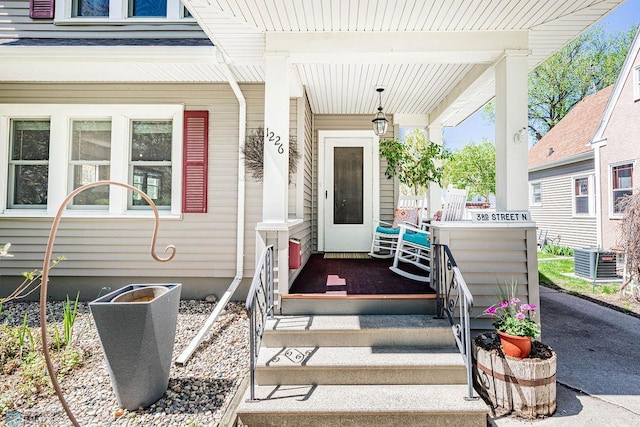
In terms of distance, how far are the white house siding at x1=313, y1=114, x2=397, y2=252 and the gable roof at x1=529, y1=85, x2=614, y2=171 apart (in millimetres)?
6572

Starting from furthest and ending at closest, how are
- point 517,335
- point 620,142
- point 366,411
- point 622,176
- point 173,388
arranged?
point 622,176
point 620,142
point 173,388
point 517,335
point 366,411

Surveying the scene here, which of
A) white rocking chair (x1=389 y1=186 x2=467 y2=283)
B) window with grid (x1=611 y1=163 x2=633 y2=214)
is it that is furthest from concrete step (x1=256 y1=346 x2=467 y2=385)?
window with grid (x1=611 y1=163 x2=633 y2=214)

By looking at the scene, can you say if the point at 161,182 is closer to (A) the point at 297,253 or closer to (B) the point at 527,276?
(A) the point at 297,253

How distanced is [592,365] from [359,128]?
4.42 metres

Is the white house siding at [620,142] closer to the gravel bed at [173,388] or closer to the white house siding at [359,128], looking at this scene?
the white house siding at [359,128]

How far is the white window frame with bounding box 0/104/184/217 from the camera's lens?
14.6ft

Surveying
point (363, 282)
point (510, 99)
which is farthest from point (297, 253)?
point (510, 99)

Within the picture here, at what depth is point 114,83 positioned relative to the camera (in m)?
4.52

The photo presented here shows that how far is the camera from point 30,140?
181 inches

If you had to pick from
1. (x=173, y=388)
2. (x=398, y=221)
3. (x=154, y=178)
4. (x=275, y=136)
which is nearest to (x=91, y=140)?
(x=154, y=178)

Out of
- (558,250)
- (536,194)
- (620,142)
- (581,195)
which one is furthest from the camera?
(536,194)

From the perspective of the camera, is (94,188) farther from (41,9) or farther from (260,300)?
(260,300)

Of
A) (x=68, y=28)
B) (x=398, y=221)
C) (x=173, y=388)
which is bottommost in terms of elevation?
(x=173, y=388)

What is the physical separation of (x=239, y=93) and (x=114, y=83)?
1.82 meters
